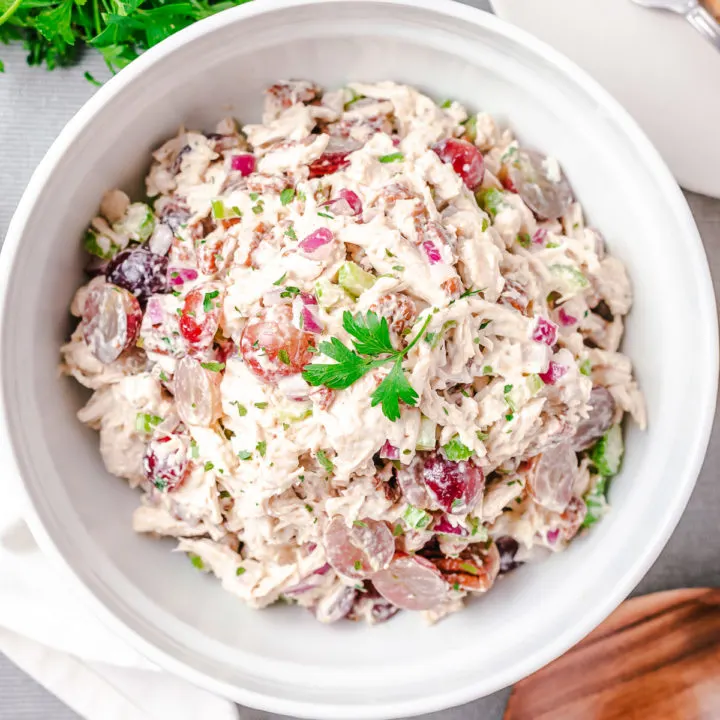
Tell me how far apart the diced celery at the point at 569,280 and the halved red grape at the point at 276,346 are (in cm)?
52

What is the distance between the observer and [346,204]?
59.2 inches

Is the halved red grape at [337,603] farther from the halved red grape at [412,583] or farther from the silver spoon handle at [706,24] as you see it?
the silver spoon handle at [706,24]

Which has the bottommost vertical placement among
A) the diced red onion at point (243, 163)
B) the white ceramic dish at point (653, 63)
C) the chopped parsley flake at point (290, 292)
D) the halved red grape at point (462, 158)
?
the diced red onion at point (243, 163)

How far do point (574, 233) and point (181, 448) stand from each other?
35.8 inches

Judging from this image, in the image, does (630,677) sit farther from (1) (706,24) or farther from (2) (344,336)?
(1) (706,24)

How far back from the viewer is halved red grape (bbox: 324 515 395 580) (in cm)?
154

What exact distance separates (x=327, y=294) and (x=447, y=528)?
0.51 meters

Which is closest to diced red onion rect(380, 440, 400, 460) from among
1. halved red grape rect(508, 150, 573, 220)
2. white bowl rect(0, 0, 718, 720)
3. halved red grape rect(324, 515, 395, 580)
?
halved red grape rect(324, 515, 395, 580)

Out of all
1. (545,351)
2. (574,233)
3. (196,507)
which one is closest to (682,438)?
(545,351)

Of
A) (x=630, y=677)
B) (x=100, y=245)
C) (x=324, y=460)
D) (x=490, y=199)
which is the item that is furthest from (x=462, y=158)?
(x=630, y=677)

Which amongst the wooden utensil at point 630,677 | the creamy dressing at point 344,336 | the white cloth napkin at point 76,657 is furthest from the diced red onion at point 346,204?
the wooden utensil at point 630,677

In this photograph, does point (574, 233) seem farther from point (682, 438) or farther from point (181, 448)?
point (181, 448)

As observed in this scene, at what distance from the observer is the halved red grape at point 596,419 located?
1631 mm

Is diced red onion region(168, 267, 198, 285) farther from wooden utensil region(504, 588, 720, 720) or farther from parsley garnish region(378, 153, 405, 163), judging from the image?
wooden utensil region(504, 588, 720, 720)
